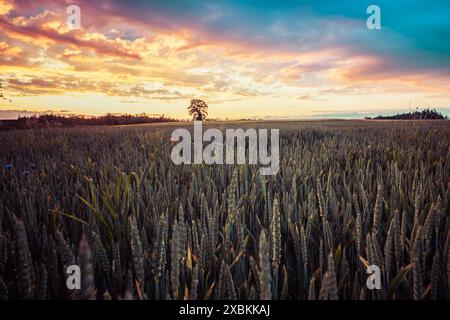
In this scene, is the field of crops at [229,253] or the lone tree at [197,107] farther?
the lone tree at [197,107]

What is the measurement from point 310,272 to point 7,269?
102 centimetres

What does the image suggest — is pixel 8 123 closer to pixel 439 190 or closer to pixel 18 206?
pixel 18 206

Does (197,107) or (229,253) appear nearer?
(229,253)

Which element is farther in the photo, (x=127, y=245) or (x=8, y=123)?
(x=8, y=123)

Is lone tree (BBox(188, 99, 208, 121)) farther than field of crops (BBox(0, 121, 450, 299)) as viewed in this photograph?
Yes

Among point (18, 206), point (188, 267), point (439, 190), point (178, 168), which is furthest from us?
point (178, 168)

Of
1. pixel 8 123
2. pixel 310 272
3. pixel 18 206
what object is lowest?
pixel 310 272
